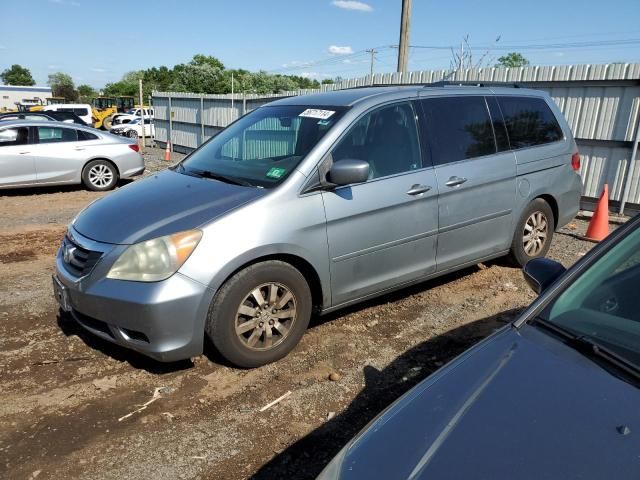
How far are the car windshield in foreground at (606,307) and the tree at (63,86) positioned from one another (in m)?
104

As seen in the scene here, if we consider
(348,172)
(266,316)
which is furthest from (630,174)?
(266,316)

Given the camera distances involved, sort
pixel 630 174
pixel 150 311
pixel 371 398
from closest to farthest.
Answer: pixel 150 311 < pixel 371 398 < pixel 630 174

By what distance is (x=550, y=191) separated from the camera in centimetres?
514

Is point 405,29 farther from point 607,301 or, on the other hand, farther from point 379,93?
point 607,301

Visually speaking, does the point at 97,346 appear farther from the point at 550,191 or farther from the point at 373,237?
the point at 550,191

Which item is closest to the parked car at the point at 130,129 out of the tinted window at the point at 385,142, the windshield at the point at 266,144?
the windshield at the point at 266,144

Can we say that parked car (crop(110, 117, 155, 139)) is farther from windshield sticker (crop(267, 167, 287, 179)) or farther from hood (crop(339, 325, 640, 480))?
hood (crop(339, 325, 640, 480))

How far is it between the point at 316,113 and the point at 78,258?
6.77ft

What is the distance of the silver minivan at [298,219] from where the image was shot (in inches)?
122

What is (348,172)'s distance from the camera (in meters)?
3.44

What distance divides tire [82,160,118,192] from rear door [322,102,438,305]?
28.6ft

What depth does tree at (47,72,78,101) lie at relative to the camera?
311 feet

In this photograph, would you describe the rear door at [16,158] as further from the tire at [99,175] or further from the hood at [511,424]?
the hood at [511,424]

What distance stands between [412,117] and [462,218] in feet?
3.21
